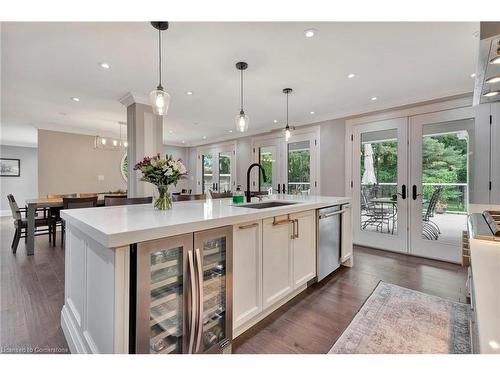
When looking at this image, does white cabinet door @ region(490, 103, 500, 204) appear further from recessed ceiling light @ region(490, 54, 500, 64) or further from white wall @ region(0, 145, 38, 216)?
white wall @ region(0, 145, 38, 216)

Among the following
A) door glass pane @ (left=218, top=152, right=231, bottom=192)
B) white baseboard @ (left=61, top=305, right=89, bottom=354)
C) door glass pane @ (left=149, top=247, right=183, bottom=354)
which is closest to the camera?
door glass pane @ (left=149, top=247, right=183, bottom=354)

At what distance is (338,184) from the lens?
4488 millimetres

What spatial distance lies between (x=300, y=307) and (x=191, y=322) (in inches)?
47.4

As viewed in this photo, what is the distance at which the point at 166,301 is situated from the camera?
4.04 feet

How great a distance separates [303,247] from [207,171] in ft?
18.7

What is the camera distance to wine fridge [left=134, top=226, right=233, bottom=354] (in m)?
1.09

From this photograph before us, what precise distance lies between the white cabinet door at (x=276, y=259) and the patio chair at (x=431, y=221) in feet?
8.87

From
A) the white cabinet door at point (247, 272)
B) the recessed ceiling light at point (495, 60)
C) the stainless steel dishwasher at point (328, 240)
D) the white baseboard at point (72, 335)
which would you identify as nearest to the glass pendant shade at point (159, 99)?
the white cabinet door at point (247, 272)

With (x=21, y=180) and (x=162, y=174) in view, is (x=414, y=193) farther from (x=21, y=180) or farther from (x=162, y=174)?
(x=21, y=180)

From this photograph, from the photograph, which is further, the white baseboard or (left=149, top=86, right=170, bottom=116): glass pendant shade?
(left=149, top=86, right=170, bottom=116): glass pendant shade

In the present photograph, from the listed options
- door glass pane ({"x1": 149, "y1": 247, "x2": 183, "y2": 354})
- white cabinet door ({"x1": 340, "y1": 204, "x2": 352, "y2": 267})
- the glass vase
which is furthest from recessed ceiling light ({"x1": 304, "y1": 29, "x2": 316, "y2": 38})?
door glass pane ({"x1": 149, "y1": 247, "x2": 183, "y2": 354})

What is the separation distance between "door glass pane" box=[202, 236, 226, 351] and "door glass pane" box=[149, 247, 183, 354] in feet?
0.61
